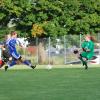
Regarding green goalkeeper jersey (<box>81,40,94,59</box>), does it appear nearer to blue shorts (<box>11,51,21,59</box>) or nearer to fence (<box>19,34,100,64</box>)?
blue shorts (<box>11,51,21,59</box>)

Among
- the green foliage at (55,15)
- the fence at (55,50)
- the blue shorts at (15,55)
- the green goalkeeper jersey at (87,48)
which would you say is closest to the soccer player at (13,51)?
the blue shorts at (15,55)

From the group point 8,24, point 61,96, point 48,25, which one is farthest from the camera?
point 8,24

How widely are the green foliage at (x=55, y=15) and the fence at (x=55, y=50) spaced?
291 cm

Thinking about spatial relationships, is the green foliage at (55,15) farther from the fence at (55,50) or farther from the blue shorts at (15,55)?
the blue shorts at (15,55)

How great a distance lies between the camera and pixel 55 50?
4206 centimetres

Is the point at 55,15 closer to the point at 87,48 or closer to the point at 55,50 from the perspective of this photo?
the point at 55,50

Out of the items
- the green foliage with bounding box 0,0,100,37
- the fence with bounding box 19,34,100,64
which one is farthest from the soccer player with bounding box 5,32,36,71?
the green foliage with bounding box 0,0,100,37

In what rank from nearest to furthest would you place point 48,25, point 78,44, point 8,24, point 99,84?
point 99,84
point 78,44
point 48,25
point 8,24

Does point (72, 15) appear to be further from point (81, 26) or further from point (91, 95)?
point (91, 95)

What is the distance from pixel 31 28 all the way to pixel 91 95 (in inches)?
1399

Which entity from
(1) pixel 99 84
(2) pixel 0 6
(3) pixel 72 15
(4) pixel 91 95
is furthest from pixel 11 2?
(4) pixel 91 95

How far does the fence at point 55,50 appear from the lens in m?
41.4

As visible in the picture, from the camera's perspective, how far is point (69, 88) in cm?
1330

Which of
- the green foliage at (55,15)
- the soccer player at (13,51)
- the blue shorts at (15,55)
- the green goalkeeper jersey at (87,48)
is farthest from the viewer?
the green foliage at (55,15)
